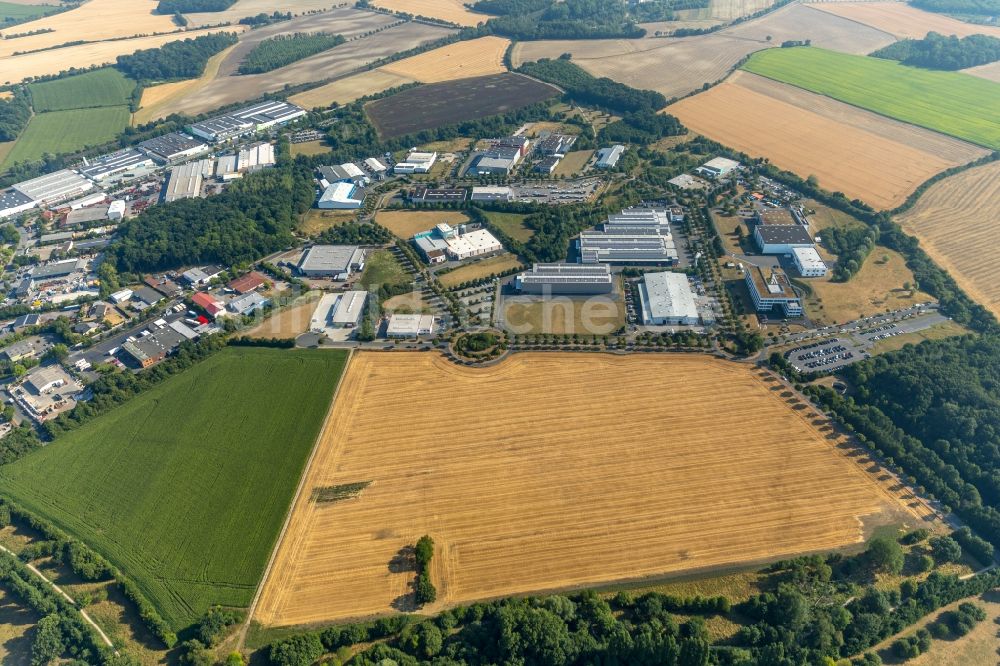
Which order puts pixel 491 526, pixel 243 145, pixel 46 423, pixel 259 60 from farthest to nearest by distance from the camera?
1. pixel 259 60
2. pixel 243 145
3. pixel 46 423
4. pixel 491 526

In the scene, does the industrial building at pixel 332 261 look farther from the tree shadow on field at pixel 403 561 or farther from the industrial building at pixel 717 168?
the industrial building at pixel 717 168

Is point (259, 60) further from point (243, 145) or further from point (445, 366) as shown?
point (445, 366)

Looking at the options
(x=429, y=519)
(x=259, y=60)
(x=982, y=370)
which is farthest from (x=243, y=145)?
(x=982, y=370)

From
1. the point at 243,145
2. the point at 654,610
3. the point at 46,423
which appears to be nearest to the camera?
the point at 654,610

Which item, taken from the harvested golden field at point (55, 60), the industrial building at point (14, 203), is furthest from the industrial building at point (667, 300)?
the harvested golden field at point (55, 60)

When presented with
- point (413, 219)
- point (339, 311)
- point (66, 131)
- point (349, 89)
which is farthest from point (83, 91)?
point (339, 311)

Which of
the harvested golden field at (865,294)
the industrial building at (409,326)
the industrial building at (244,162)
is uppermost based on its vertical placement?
the industrial building at (244,162)

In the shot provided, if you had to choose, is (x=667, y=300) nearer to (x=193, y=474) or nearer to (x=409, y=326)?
(x=409, y=326)
